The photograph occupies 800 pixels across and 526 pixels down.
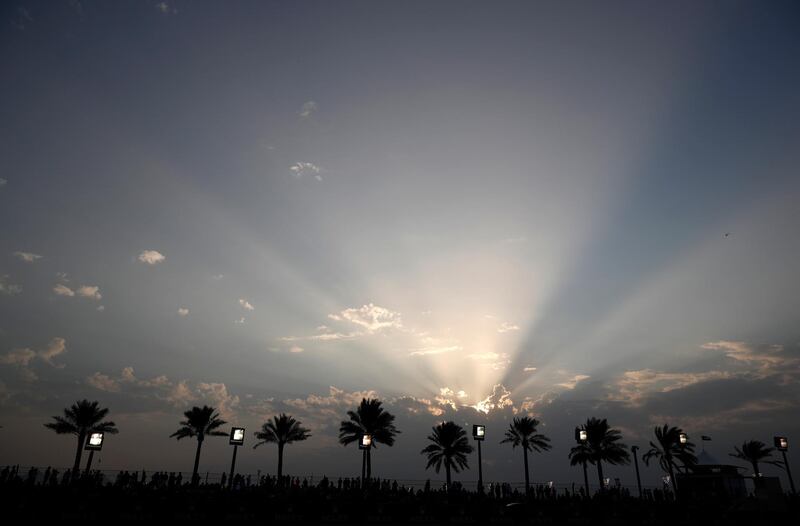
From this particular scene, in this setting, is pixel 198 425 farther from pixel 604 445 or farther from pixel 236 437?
pixel 604 445

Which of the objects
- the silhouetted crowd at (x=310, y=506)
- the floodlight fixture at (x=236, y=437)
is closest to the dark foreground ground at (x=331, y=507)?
the silhouetted crowd at (x=310, y=506)

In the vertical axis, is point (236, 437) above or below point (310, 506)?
above

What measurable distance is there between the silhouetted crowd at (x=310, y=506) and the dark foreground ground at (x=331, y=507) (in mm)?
42

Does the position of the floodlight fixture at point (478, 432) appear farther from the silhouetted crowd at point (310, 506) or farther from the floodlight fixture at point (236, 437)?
the floodlight fixture at point (236, 437)

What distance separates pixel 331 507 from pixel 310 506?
1302 mm

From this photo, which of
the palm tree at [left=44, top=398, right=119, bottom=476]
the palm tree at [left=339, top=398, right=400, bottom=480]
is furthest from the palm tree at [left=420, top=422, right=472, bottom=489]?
the palm tree at [left=44, top=398, right=119, bottom=476]

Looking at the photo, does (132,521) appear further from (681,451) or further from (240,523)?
(681,451)

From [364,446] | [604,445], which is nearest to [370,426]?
[364,446]

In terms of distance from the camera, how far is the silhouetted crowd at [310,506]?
21953mm

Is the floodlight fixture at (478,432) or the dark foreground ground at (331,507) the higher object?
the floodlight fixture at (478,432)

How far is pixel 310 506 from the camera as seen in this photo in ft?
86.0

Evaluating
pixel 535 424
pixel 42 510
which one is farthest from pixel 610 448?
pixel 42 510

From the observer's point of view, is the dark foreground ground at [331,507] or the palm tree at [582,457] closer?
the dark foreground ground at [331,507]

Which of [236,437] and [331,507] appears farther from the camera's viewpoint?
[236,437]
